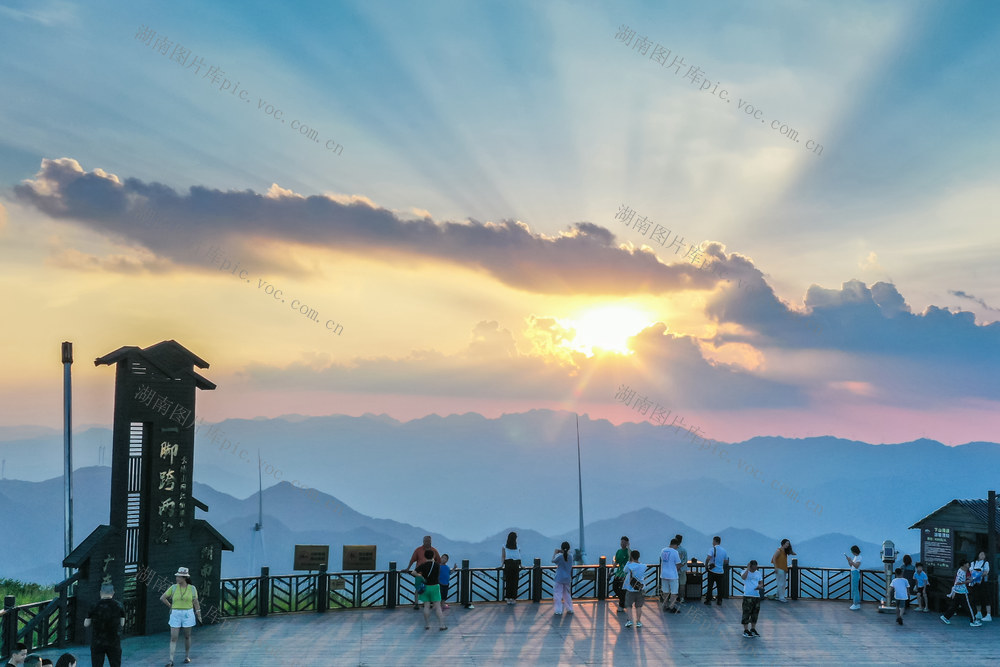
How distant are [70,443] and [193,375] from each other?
1214cm

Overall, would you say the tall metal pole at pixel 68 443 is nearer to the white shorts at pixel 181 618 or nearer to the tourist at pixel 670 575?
the white shorts at pixel 181 618

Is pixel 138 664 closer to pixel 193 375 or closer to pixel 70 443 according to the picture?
pixel 193 375

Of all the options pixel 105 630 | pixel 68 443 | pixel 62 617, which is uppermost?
pixel 68 443

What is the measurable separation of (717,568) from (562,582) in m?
4.52

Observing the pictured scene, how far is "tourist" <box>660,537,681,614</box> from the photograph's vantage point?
20812mm

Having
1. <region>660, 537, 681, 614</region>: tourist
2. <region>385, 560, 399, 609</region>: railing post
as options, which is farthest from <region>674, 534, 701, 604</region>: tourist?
<region>385, 560, 399, 609</region>: railing post

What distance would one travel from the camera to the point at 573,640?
1820 centimetres

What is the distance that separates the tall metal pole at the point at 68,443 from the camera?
1069 inches

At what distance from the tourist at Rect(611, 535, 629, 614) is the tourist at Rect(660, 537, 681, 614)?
94 centimetres

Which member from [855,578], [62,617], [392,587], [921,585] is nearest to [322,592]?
[392,587]

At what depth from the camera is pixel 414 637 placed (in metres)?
18.2

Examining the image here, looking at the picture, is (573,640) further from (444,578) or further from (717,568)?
(717,568)

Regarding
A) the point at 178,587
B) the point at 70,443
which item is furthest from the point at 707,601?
the point at 70,443

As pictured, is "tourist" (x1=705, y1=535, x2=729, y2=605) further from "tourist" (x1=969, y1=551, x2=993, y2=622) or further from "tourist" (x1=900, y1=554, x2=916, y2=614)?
"tourist" (x1=969, y1=551, x2=993, y2=622)
